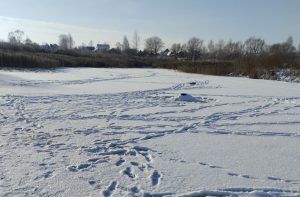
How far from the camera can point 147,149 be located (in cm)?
567

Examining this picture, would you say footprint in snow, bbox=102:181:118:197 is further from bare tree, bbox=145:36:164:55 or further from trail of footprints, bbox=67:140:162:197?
bare tree, bbox=145:36:164:55

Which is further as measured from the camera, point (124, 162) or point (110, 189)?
point (124, 162)

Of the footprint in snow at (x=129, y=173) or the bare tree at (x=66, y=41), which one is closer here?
the footprint in snow at (x=129, y=173)

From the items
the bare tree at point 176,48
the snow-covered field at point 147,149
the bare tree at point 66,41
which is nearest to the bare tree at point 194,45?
the bare tree at point 176,48

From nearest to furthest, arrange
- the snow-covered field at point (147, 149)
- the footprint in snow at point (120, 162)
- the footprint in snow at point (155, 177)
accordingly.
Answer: the snow-covered field at point (147, 149), the footprint in snow at point (155, 177), the footprint in snow at point (120, 162)

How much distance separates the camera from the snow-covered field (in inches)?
161

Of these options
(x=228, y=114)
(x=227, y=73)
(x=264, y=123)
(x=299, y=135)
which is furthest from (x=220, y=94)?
(x=227, y=73)

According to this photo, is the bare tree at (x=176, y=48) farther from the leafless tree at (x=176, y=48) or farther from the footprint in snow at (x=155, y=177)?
the footprint in snow at (x=155, y=177)

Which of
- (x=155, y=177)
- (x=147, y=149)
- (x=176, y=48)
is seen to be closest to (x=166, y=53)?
(x=176, y=48)

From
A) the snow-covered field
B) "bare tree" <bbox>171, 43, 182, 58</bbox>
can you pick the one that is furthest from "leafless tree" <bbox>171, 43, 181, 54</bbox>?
the snow-covered field

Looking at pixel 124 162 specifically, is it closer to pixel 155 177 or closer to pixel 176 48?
pixel 155 177

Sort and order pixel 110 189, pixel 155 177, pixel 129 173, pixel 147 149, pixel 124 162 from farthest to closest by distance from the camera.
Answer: pixel 147 149
pixel 124 162
pixel 129 173
pixel 155 177
pixel 110 189

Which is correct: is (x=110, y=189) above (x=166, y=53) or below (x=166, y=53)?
below

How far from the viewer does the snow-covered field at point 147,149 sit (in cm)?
409
